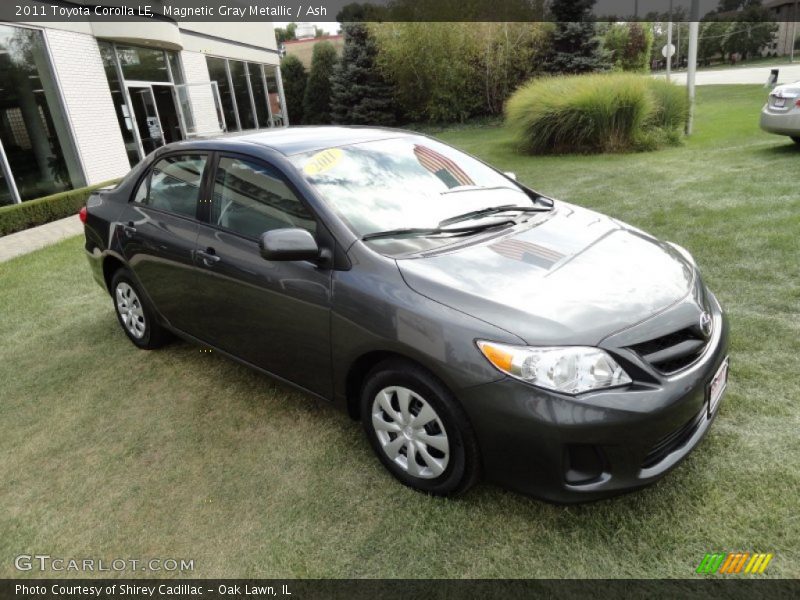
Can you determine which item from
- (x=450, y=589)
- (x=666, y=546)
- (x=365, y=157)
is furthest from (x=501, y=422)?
(x=365, y=157)

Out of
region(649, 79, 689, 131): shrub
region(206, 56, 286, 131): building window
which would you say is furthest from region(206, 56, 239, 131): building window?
region(649, 79, 689, 131): shrub

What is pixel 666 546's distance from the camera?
84.9 inches

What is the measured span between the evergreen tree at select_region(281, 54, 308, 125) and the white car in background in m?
27.3

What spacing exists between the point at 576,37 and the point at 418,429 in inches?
924

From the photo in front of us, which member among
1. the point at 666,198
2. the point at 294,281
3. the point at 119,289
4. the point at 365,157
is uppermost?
the point at 365,157

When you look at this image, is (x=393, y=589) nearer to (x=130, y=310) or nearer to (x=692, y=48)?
(x=130, y=310)

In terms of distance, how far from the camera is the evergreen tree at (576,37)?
71.6 feet

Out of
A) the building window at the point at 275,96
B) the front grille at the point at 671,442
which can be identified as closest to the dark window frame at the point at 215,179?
the front grille at the point at 671,442

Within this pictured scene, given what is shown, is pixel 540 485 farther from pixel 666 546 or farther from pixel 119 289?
pixel 119 289

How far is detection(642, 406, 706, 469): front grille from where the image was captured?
2.15 m

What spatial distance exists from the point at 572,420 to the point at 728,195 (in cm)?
626

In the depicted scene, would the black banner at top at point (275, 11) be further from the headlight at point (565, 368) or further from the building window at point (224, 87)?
the headlight at point (565, 368)

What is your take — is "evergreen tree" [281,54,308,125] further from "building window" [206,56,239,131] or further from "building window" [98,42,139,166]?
"building window" [98,42,139,166]

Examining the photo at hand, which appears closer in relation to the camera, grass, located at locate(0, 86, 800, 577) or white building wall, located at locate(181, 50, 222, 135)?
grass, located at locate(0, 86, 800, 577)
